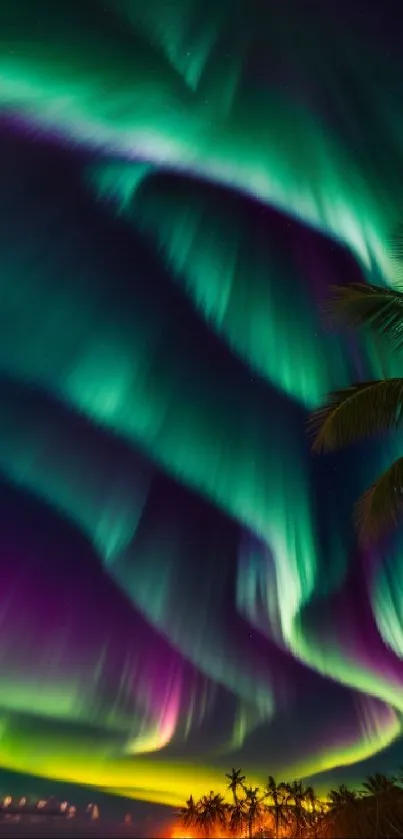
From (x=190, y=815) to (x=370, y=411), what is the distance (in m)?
112

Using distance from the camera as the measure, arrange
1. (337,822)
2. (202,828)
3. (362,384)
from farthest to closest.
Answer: (202,828), (337,822), (362,384)

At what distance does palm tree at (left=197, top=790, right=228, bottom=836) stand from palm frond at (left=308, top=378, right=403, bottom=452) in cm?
9707

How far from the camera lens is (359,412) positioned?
408 inches

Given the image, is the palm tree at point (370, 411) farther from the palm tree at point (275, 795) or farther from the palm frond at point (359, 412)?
the palm tree at point (275, 795)

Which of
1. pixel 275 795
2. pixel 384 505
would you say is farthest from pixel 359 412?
pixel 275 795

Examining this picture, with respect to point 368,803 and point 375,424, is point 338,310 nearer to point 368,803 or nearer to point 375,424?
point 375,424

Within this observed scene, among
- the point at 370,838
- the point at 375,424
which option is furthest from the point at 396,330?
the point at 370,838

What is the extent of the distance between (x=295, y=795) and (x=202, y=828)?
1504 cm

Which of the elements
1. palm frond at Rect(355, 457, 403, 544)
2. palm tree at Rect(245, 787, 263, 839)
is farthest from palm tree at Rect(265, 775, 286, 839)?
palm frond at Rect(355, 457, 403, 544)

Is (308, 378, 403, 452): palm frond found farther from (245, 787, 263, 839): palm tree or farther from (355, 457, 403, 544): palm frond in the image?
(245, 787, 263, 839): palm tree

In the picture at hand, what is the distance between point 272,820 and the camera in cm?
9338

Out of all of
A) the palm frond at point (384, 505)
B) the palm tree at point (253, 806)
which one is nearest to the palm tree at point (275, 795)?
the palm tree at point (253, 806)

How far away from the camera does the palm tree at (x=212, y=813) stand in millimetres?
92269

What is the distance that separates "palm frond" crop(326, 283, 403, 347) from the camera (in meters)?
10.6
